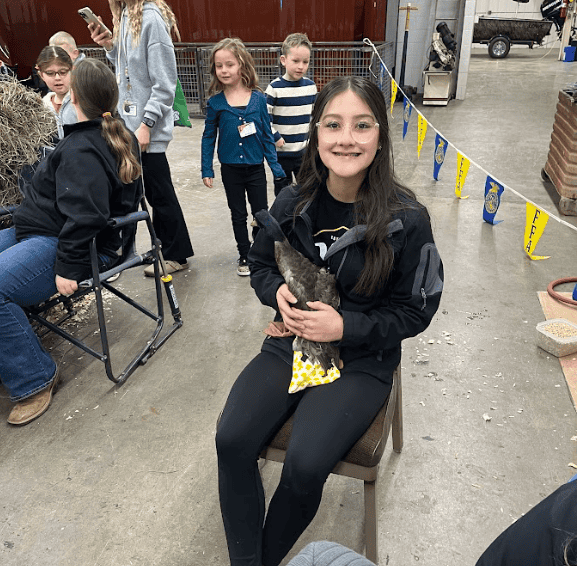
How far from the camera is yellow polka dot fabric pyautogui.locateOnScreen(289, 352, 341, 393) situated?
1.75 meters

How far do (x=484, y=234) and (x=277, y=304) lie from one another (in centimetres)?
324

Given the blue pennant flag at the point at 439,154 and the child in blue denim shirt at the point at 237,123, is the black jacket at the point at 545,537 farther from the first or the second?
the blue pennant flag at the point at 439,154

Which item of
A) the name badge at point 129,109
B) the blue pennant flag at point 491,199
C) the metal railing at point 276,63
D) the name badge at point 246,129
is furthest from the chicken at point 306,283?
the metal railing at point 276,63

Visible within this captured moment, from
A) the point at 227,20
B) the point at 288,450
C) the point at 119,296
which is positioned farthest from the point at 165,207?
the point at 227,20

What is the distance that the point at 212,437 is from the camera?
246cm

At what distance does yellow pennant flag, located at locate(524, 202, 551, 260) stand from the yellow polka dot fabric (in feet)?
8.84

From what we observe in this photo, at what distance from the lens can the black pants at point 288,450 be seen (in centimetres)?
158

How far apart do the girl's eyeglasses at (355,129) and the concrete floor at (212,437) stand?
1362 millimetres

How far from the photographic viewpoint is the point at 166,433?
2.48 meters

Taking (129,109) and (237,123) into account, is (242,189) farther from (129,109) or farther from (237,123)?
(129,109)

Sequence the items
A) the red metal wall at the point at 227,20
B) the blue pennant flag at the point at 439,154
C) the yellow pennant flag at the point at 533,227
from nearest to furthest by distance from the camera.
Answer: the yellow pennant flag at the point at 533,227 → the blue pennant flag at the point at 439,154 → the red metal wall at the point at 227,20

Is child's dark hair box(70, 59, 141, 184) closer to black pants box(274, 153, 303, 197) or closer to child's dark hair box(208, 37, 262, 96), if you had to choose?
child's dark hair box(208, 37, 262, 96)

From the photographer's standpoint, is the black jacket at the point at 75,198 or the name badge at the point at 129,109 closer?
the black jacket at the point at 75,198

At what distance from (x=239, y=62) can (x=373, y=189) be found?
2.12 meters
